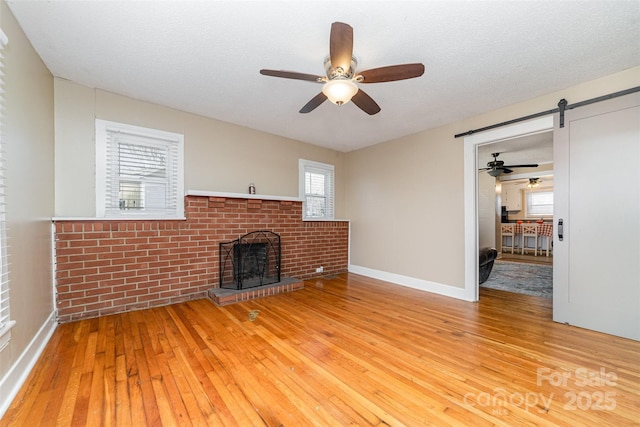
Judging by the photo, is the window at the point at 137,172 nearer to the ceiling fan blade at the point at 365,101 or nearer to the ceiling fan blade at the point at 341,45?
the ceiling fan blade at the point at 365,101

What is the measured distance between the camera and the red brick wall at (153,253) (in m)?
2.60

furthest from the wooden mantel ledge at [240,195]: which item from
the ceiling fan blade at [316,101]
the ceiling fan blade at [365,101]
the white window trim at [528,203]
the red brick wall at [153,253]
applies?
the white window trim at [528,203]

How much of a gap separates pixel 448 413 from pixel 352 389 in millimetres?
541

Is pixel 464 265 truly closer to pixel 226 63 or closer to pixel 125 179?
pixel 226 63

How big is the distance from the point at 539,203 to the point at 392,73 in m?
9.38

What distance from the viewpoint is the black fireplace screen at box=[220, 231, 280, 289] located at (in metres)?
3.62

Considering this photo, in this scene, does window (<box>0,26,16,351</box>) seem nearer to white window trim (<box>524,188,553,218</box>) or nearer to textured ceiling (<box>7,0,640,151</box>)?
textured ceiling (<box>7,0,640,151</box>)

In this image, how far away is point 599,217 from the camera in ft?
8.07

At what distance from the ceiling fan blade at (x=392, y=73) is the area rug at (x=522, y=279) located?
3677mm

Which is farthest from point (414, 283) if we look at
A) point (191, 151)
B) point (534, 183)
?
point (534, 183)

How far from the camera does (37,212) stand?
6.91ft

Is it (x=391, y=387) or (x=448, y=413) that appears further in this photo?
(x=391, y=387)

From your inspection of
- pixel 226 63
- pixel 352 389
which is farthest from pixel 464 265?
pixel 226 63

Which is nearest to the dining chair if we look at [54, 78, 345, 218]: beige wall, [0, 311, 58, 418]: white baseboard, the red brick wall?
[54, 78, 345, 218]: beige wall
